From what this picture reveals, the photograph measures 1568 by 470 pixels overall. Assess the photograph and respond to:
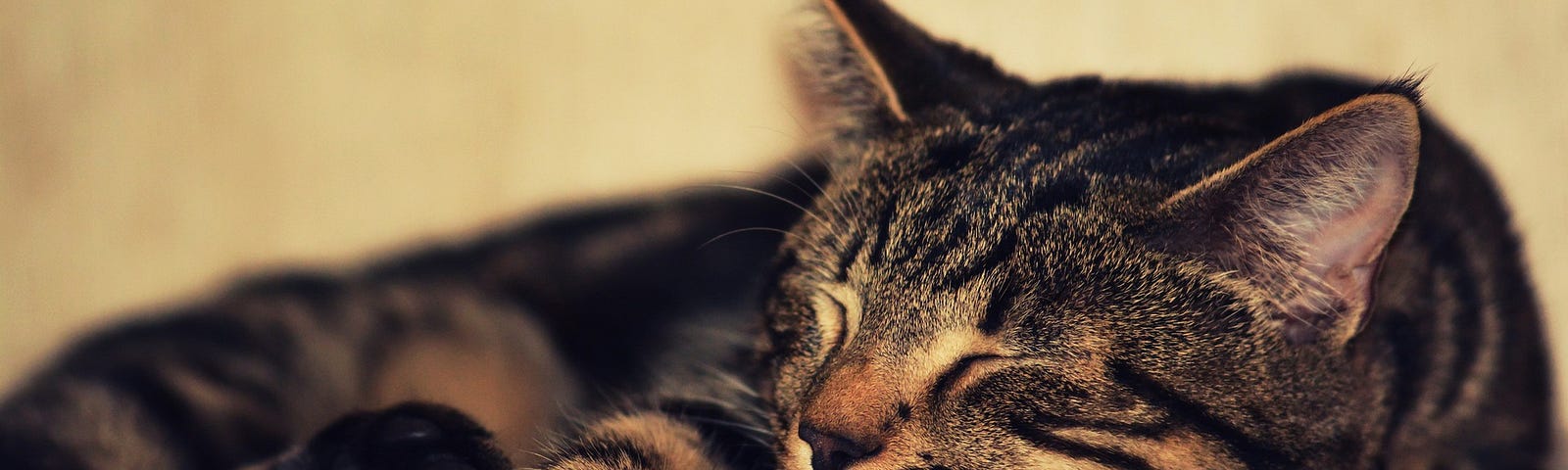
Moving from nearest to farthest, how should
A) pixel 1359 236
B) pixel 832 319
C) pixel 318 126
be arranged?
pixel 1359 236 → pixel 832 319 → pixel 318 126

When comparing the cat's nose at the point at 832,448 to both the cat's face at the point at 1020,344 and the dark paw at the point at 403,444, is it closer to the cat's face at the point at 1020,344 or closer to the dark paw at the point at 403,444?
the cat's face at the point at 1020,344

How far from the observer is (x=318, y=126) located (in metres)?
1.44

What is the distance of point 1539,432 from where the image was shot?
975 mm

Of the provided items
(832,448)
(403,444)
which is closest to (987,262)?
(832,448)

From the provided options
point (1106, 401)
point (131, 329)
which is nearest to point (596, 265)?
point (131, 329)

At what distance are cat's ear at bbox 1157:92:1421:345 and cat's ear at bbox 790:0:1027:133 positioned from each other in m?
0.21

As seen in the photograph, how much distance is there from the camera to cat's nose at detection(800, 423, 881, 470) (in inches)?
27.6

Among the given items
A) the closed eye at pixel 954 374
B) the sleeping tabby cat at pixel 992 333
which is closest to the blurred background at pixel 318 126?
the sleeping tabby cat at pixel 992 333

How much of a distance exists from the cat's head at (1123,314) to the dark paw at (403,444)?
236 mm

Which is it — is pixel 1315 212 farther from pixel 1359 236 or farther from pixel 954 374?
pixel 954 374

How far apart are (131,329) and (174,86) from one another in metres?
0.35

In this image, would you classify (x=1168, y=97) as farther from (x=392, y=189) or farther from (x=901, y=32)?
(x=392, y=189)

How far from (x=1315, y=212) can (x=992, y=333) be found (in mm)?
201

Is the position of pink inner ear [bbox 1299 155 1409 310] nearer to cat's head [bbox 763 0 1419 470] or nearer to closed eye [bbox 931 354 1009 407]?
cat's head [bbox 763 0 1419 470]
